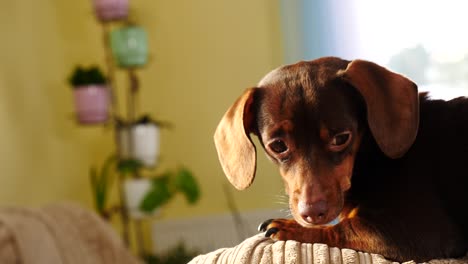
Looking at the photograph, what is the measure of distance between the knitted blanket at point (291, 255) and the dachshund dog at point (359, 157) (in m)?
0.08

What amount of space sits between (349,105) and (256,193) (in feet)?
7.89

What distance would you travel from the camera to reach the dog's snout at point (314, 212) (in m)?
1.01

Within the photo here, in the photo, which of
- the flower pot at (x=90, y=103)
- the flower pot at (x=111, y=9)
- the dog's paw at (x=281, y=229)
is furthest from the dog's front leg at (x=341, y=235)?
the flower pot at (x=111, y=9)

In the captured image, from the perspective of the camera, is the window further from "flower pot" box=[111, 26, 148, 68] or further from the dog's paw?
the dog's paw

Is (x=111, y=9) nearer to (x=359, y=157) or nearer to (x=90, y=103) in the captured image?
(x=90, y=103)

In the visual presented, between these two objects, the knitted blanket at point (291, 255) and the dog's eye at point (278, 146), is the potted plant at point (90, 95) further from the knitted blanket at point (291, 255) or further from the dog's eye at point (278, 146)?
the knitted blanket at point (291, 255)

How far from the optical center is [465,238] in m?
1.09

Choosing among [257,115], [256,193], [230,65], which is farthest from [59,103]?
[257,115]

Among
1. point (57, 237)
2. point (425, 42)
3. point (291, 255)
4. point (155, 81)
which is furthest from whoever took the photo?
point (155, 81)

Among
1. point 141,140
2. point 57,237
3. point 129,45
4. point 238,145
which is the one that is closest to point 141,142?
point 141,140

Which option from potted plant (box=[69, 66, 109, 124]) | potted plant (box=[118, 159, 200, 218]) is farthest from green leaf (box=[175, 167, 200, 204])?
potted plant (box=[69, 66, 109, 124])

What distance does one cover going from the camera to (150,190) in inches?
131

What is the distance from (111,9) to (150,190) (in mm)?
942

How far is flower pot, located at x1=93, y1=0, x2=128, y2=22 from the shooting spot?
11.0 ft
